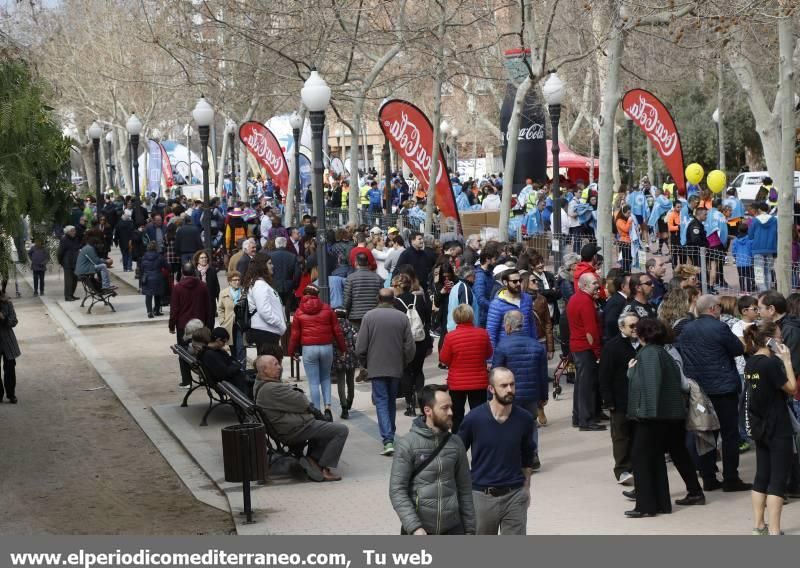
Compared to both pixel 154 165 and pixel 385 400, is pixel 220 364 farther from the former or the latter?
pixel 154 165

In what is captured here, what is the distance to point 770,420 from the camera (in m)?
9.23

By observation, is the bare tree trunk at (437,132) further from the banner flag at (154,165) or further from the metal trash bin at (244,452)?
the banner flag at (154,165)

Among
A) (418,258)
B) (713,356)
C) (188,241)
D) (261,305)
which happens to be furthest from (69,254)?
(713,356)

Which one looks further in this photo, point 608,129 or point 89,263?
point 89,263

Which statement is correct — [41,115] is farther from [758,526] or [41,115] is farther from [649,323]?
[758,526]

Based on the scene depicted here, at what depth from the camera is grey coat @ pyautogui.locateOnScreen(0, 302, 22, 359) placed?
628 inches

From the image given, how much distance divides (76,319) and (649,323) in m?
17.3

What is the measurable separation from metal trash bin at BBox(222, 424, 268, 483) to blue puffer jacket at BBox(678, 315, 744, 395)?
362 cm

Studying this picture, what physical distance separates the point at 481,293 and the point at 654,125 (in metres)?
7.41

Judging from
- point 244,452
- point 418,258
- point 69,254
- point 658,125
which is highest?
point 658,125

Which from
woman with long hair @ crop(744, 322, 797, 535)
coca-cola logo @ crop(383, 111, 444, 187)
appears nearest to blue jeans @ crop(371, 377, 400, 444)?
woman with long hair @ crop(744, 322, 797, 535)

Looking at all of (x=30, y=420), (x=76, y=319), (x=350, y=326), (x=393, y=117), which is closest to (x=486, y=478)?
(x=350, y=326)

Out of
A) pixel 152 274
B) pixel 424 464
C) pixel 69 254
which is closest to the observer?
pixel 424 464

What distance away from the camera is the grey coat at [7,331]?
15945 mm
